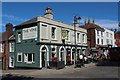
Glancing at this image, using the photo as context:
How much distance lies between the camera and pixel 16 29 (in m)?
30.6

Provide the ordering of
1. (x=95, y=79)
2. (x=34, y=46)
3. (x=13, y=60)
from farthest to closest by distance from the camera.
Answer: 1. (x=13, y=60)
2. (x=34, y=46)
3. (x=95, y=79)

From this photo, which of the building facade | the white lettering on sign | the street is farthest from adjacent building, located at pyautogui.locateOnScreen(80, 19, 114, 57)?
the street

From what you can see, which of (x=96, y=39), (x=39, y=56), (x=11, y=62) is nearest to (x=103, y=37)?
(x=96, y=39)

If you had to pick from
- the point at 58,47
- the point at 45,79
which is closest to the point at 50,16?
the point at 58,47

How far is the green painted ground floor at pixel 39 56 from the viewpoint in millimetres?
26234

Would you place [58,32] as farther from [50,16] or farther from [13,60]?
[13,60]

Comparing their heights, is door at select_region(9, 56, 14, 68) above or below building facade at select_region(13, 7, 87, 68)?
below

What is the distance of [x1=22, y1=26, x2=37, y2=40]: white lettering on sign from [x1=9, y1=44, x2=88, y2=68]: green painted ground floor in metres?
1.15

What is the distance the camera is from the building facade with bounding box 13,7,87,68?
26.4m

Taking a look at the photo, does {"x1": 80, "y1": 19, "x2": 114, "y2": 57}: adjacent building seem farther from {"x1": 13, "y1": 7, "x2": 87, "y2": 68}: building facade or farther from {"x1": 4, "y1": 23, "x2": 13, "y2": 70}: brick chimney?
{"x1": 4, "y1": 23, "x2": 13, "y2": 70}: brick chimney

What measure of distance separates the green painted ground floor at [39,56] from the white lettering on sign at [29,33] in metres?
1.15

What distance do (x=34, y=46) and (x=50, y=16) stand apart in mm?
5685

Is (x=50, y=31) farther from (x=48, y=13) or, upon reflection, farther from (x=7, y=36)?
(x=7, y=36)

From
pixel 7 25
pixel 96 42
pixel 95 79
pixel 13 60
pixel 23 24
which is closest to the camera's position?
pixel 95 79
